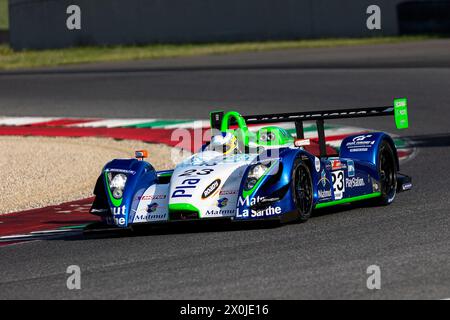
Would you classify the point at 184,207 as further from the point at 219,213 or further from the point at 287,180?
the point at 287,180

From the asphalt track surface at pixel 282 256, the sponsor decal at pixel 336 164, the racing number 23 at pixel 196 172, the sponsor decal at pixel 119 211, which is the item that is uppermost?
the racing number 23 at pixel 196 172

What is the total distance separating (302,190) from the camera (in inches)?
376

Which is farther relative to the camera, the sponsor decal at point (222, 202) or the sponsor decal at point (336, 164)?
the sponsor decal at point (336, 164)

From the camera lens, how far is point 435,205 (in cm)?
1002

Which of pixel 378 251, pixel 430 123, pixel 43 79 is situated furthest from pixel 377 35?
pixel 378 251

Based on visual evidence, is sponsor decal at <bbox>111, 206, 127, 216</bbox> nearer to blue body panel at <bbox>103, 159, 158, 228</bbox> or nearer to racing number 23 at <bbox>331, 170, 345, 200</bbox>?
blue body panel at <bbox>103, 159, 158, 228</bbox>

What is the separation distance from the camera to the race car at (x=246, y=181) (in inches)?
361

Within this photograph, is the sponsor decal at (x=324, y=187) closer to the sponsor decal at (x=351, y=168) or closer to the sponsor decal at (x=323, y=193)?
the sponsor decal at (x=323, y=193)

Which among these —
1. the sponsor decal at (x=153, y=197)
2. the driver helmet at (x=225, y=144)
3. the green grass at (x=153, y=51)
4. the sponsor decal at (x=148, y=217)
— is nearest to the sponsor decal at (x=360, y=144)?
the driver helmet at (x=225, y=144)

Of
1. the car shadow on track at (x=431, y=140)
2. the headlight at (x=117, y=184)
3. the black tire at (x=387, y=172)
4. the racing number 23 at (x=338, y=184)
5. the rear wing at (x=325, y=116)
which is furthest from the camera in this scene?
the car shadow on track at (x=431, y=140)

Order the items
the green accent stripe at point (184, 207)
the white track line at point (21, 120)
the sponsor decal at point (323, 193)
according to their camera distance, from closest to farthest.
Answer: the green accent stripe at point (184, 207), the sponsor decal at point (323, 193), the white track line at point (21, 120)

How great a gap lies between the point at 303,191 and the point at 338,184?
553 mm

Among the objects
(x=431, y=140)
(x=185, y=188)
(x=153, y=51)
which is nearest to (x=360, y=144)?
(x=185, y=188)
